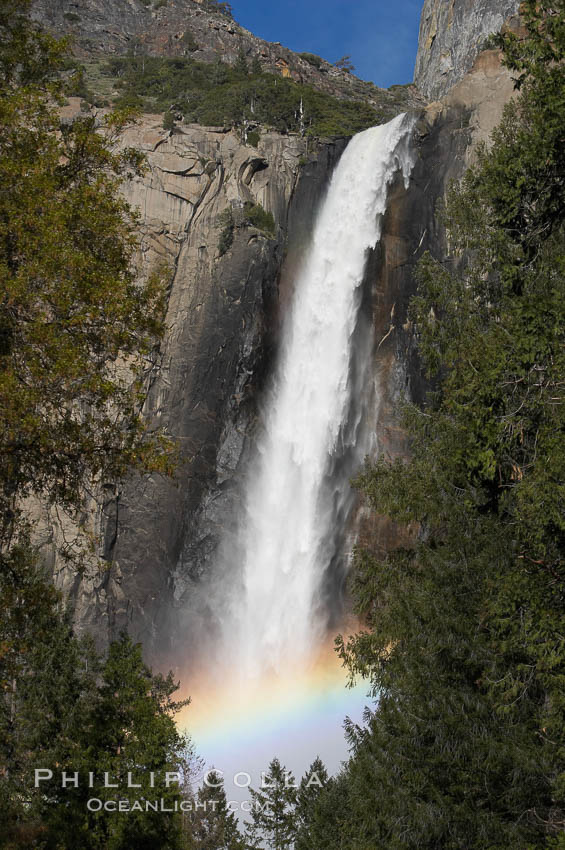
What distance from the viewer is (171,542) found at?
31.0 metres

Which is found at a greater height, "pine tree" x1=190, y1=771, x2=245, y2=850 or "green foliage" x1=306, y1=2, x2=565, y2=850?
"green foliage" x1=306, y1=2, x2=565, y2=850

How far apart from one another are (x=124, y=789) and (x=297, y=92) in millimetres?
40021

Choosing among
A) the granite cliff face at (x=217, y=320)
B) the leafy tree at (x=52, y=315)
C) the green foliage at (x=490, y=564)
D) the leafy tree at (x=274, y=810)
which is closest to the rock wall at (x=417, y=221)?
the granite cliff face at (x=217, y=320)

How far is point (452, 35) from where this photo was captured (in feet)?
186

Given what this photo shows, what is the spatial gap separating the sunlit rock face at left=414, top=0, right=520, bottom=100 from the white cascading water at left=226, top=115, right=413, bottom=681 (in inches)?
830

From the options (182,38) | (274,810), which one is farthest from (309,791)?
(182,38)

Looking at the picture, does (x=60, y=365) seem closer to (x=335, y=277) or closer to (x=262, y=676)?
(x=262, y=676)

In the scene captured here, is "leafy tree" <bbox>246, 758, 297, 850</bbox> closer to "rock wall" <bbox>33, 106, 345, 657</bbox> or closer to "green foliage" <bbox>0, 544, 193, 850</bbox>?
"rock wall" <bbox>33, 106, 345, 657</bbox>

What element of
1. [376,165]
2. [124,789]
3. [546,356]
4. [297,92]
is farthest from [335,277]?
Result: [546,356]

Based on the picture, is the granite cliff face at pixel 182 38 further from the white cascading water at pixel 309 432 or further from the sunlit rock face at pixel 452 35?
the white cascading water at pixel 309 432

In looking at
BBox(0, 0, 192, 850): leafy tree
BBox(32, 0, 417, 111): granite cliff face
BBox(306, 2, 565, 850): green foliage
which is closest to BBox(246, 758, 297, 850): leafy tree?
BBox(306, 2, 565, 850): green foliage

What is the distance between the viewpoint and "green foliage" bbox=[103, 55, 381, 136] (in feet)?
130

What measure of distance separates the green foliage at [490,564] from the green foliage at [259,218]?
23.4 metres

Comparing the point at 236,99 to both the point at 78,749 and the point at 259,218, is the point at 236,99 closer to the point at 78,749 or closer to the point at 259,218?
the point at 259,218
